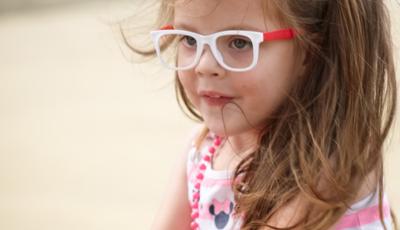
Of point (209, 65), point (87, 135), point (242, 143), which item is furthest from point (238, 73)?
point (87, 135)

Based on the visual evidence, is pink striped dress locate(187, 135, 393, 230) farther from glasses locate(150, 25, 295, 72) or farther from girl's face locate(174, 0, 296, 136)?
glasses locate(150, 25, 295, 72)

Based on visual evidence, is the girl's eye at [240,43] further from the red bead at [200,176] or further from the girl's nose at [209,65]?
the red bead at [200,176]

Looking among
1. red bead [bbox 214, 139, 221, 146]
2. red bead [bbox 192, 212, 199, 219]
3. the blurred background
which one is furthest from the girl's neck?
the blurred background

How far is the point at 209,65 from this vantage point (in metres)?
1.64

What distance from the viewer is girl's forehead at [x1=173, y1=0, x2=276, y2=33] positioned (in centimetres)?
161

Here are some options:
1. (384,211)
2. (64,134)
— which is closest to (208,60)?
(384,211)

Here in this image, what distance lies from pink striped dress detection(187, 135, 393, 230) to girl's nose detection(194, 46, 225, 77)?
12.3 inches

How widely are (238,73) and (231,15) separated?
0.11 meters

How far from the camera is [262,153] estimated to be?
5.77 feet

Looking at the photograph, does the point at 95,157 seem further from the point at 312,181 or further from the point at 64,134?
the point at 312,181

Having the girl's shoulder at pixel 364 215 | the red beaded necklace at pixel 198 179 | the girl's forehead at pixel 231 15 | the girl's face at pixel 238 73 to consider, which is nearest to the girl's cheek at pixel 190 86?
the girl's face at pixel 238 73

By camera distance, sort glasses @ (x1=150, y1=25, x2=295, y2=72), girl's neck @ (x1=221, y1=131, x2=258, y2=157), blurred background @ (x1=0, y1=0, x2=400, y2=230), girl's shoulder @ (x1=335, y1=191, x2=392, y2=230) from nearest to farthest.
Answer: glasses @ (x1=150, y1=25, x2=295, y2=72)
girl's shoulder @ (x1=335, y1=191, x2=392, y2=230)
girl's neck @ (x1=221, y1=131, x2=258, y2=157)
blurred background @ (x1=0, y1=0, x2=400, y2=230)

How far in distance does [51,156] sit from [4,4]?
4.69 meters

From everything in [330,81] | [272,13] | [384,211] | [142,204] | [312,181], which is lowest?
[142,204]
